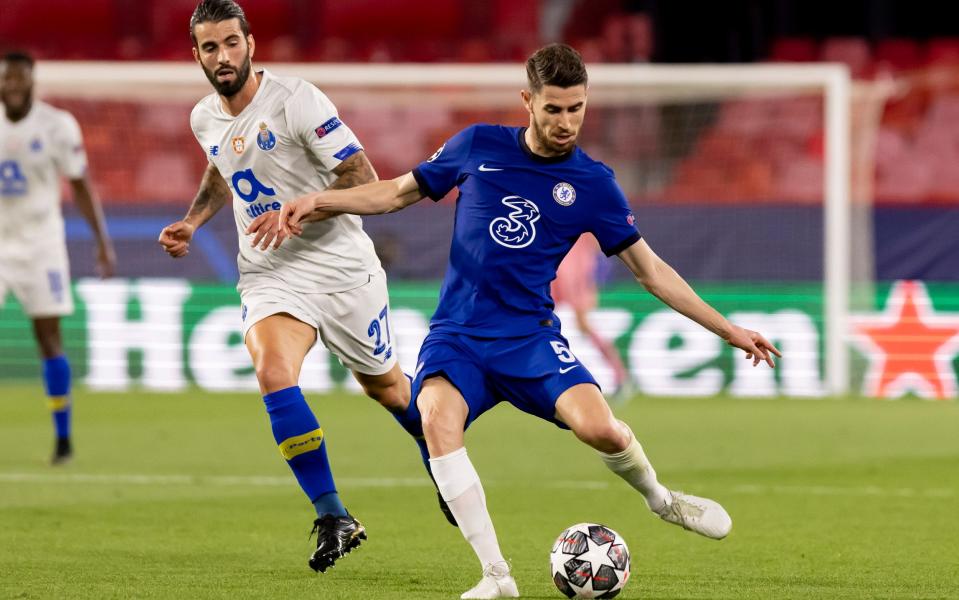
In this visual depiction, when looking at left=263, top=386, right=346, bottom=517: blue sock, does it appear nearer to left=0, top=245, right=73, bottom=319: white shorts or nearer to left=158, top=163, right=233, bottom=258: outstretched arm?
left=158, top=163, right=233, bottom=258: outstretched arm

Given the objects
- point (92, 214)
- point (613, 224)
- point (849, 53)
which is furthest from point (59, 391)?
point (849, 53)

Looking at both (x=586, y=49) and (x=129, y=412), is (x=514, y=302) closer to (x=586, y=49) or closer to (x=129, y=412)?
(x=129, y=412)

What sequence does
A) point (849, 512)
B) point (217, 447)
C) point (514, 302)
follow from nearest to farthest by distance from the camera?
point (514, 302), point (849, 512), point (217, 447)

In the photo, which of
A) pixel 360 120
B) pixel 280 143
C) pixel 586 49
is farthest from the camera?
pixel 586 49

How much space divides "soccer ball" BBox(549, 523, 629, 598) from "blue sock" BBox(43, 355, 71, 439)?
5.30 meters

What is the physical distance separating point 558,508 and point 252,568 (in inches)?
95.5

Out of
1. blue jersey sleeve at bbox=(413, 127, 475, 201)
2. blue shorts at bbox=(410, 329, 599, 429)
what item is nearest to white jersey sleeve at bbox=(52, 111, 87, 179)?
blue jersey sleeve at bbox=(413, 127, 475, 201)

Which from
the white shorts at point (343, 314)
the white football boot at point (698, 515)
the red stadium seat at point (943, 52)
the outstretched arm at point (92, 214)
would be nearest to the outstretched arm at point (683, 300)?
the white football boot at point (698, 515)

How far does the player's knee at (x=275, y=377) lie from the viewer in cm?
609

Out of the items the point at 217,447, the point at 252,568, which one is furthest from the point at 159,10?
the point at 252,568

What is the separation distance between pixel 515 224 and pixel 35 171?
17.8ft

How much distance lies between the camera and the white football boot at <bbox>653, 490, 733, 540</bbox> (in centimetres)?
585

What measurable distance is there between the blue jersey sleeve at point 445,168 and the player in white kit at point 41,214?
15.5 feet

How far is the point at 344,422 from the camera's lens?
12727 millimetres
